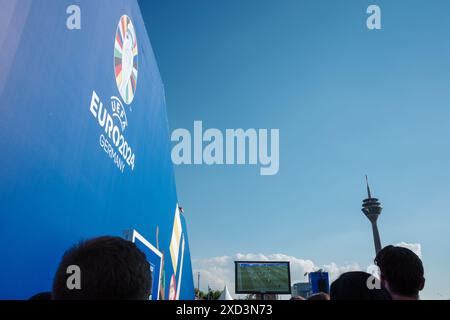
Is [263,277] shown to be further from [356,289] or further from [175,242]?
[356,289]

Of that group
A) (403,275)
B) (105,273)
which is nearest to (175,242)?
(403,275)

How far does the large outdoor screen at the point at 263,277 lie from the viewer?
36.2ft

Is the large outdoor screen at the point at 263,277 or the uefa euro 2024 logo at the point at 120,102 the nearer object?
the uefa euro 2024 logo at the point at 120,102

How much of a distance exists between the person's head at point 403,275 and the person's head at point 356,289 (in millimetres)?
70

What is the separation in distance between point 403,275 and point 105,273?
1.75 metres

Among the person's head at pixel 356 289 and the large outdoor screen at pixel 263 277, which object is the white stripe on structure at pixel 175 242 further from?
Result: the person's head at pixel 356 289

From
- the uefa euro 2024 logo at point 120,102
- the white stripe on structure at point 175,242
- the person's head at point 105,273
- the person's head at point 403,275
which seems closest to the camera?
the person's head at point 105,273

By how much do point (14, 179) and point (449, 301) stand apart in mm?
2487

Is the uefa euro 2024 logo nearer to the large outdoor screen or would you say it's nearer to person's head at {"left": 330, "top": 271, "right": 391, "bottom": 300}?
person's head at {"left": 330, "top": 271, "right": 391, "bottom": 300}

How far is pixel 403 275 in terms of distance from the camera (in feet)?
7.00

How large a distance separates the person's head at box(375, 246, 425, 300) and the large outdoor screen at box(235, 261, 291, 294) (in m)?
9.21

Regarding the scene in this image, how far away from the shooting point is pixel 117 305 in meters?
1.00

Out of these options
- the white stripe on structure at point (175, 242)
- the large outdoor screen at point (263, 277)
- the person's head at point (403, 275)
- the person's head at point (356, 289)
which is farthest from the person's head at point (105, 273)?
the large outdoor screen at point (263, 277)

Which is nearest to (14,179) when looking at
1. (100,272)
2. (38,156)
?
(38,156)
